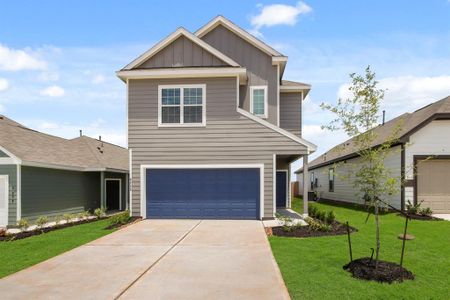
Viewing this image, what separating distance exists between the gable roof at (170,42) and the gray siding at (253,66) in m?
2.12

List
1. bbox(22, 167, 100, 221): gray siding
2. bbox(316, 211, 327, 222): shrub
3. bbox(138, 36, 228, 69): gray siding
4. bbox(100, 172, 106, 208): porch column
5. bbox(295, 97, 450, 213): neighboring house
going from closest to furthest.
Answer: bbox(316, 211, 327, 222): shrub < bbox(22, 167, 100, 221): gray siding < bbox(138, 36, 228, 69): gray siding < bbox(295, 97, 450, 213): neighboring house < bbox(100, 172, 106, 208): porch column

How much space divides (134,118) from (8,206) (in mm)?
6154

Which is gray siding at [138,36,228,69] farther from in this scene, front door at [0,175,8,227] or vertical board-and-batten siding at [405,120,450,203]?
vertical board-and-batten siding at [405,120,450,203]

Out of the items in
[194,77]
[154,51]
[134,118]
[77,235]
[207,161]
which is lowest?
[77,235]

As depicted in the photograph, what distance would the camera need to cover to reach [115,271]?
7781 millimetres

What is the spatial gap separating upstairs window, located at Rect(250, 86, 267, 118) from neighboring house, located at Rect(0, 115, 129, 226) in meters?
8.48

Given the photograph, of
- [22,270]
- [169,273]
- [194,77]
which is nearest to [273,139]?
[194,77]

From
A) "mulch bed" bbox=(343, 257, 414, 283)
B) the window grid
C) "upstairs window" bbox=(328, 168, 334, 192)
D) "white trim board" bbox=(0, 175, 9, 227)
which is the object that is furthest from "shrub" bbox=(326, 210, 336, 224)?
"upstairs window" bbox=(328, 168, 334, 192)

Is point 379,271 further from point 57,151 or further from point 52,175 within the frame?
point 57,151

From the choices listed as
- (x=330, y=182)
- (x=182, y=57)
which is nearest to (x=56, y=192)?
(x=182, y=57)

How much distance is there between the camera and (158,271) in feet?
25.3

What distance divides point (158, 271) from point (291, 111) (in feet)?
45.6

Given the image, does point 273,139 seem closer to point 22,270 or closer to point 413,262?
point 413,262

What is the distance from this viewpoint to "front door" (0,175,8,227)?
1514 centimetres
